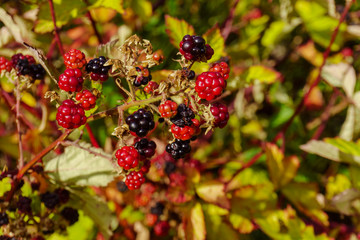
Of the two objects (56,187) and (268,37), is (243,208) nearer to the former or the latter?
(56,187)

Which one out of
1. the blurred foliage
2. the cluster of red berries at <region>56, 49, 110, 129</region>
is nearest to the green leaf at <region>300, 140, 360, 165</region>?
the blurred foliage

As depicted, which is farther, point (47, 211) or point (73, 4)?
point (73, 4)

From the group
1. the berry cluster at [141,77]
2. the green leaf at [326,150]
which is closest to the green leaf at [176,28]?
the berry cluster at [141,77]

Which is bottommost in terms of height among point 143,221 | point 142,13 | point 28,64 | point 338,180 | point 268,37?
point 338,180

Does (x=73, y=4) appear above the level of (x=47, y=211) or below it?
above

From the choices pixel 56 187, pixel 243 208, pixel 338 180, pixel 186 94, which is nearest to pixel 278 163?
pixel 243 208

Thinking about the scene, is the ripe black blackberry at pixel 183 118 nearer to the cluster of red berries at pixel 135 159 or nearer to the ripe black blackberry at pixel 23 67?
the cluster of red berries at pixel 135 159

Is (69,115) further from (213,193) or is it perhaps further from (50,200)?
(213,193)
